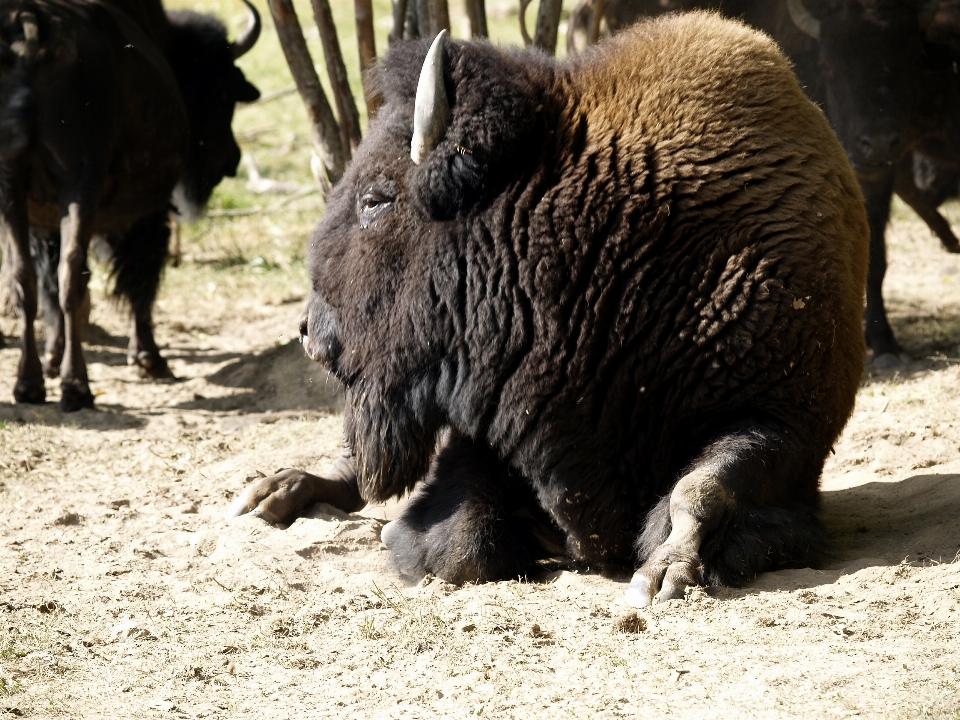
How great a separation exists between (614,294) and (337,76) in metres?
3.22

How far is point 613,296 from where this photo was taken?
3.33 m

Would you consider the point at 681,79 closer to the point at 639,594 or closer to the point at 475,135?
the point at 475,135

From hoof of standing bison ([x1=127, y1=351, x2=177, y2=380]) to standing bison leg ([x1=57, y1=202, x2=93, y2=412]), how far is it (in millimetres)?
923

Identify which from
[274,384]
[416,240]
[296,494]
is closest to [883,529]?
[416,240]

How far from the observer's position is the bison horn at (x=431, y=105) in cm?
334

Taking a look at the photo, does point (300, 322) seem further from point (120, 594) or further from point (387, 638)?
point (387, 638)

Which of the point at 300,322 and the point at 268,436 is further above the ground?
the point at 300,322

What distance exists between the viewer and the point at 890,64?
6156mm

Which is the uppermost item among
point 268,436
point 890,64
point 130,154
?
point 890,64

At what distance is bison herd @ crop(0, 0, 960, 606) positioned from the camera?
10.6 ft

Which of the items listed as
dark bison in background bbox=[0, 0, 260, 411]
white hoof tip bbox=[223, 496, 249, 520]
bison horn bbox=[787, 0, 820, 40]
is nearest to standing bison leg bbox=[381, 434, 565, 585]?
white hoof tip bbox=[223, 496, 249, 520]

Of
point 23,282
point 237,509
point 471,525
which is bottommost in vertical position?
point 237,509

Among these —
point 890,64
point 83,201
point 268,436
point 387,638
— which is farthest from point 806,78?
point 387,638

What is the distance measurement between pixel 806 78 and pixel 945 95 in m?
0.81
